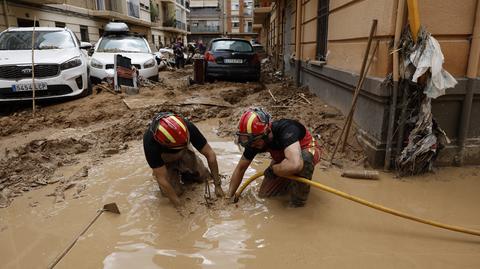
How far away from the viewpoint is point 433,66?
3.30 m

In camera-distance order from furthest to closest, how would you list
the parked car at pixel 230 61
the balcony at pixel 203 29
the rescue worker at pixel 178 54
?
1. the balcony at pixel 203 29
2. the rescue worker at pixel 178 54
3. the parked car at pixel 230 61

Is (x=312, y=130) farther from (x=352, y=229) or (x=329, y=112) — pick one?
(x=352, y=229)

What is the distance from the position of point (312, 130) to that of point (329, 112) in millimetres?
641

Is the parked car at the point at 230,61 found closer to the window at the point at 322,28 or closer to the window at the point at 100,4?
the window at the point at 322,28

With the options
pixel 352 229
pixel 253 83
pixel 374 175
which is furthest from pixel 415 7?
pixel 253 83

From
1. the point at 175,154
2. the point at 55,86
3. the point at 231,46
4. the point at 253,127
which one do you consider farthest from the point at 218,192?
the point at 231,46

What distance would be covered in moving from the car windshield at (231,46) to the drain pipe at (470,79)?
700 cm

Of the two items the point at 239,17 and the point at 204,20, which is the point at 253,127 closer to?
the point at 239,17

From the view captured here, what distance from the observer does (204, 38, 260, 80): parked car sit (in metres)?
9.76

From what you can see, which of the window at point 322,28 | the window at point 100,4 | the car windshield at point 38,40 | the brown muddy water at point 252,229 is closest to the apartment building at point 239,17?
the window at point 100,4

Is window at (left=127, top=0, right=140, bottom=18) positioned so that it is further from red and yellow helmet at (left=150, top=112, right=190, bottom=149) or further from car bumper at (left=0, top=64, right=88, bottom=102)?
red and yellow helmet at (left=150, top=112, right=190, bottom=149)

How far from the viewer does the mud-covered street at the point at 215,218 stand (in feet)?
8.07

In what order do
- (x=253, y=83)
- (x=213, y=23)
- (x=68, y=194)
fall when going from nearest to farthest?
(x=68, y=194) < (x=253, y=83) < (x=213, y=23)

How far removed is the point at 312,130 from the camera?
198 inches
